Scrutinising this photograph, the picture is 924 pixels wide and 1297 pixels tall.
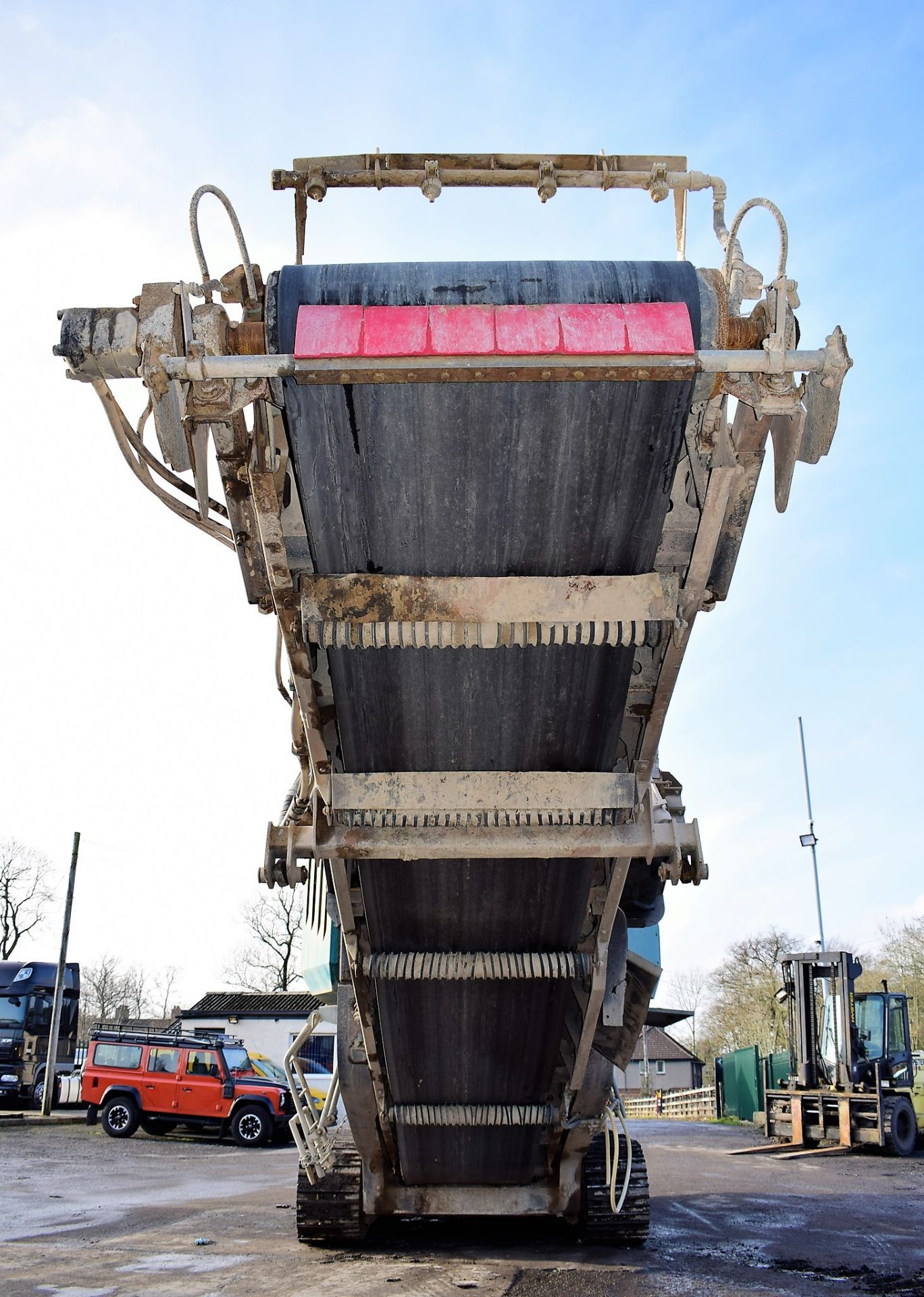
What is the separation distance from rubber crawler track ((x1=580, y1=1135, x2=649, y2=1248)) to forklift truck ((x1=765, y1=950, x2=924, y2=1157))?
34.3ft

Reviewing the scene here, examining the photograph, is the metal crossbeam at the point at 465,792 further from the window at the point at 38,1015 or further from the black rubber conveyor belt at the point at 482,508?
the window at the point at 38,1015

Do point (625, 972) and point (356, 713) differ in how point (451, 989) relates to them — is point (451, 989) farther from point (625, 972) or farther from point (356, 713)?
point (356, 713)

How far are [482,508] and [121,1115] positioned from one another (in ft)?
58.9

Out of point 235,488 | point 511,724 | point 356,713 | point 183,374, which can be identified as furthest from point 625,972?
point 183,374

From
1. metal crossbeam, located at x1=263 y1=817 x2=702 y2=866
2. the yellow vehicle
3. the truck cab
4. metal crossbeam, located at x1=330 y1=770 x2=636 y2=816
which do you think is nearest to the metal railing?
metal crossbeam, located at x1=263 y1=817 x2=702 y2=866

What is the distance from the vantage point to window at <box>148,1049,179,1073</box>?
18.0 m

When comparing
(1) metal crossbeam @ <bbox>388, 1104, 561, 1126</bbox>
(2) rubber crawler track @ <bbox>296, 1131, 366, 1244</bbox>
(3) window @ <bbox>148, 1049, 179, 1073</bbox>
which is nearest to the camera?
(1) metal crossbeam @ <bbox>388, 1104, 561, 1126</bbox>

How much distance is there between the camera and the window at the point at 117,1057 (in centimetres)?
1825

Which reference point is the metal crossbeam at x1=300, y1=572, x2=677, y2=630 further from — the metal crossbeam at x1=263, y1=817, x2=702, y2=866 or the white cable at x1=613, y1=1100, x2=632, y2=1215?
the white cable at x1=613, y1=1100, x2=632, y2=1215

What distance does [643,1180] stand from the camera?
263 inches

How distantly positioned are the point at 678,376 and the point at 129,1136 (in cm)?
1895

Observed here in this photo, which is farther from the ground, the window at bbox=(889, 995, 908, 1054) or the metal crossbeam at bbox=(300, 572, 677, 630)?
the metal crossbeam at bbox=(300, 572, 677, 630)

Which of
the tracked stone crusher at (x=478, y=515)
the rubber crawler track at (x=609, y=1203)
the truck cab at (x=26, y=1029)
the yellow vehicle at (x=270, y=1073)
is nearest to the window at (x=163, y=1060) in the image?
the yellow vehicle at (x=270, y=1073)

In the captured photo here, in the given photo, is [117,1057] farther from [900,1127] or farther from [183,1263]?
[183,1263]
